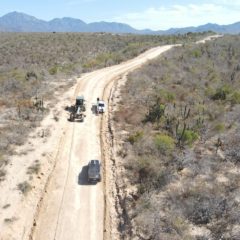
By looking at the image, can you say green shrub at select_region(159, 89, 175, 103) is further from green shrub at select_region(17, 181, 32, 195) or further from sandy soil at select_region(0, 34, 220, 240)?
green shrub at select_region(17, 181, 32, 195)

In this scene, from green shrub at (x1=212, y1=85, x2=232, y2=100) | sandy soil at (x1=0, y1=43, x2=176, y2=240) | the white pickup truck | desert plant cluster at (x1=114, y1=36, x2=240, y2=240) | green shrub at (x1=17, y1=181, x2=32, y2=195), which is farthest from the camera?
green shrub at (x1=212, y1=85, x2=232, y2=100)

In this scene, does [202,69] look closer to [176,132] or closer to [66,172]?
[176,132]

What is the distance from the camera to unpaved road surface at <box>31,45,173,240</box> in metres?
25.2

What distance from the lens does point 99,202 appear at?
28.2 meters

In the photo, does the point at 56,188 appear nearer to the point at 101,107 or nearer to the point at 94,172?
the point at 94,172

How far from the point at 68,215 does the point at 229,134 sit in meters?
18.9

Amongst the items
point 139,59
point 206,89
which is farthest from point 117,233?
point 139,59

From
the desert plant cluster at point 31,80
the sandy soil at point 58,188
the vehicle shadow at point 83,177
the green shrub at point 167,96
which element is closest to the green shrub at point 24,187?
the sandy soil at point 58,188

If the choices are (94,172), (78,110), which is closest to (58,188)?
(94,172)

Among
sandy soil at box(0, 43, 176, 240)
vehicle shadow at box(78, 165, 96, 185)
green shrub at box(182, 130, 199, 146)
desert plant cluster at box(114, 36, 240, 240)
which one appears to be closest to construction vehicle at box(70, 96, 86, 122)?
sandy soil at box(0, 43, 176, 240)

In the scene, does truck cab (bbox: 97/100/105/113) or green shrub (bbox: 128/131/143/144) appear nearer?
green shrub (bbox: 128/131/143/144)

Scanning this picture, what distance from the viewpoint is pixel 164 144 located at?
34.9 m

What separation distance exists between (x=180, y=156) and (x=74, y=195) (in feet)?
32.7

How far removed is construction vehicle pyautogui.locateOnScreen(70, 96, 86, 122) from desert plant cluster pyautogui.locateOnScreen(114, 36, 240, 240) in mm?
4102
